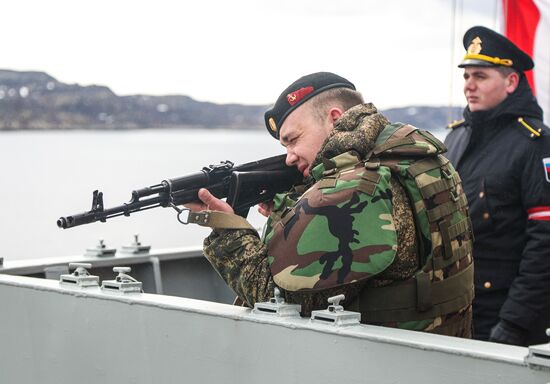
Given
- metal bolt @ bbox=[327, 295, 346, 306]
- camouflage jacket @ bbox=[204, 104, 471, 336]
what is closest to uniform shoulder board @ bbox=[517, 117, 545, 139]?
camouflage jacket @ bbox=[204, 104, 471, 336]

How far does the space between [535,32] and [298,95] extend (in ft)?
16.7

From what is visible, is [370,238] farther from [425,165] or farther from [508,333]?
[508,333]

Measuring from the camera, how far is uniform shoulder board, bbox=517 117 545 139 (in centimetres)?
460

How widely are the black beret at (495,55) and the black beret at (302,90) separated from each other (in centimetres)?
149

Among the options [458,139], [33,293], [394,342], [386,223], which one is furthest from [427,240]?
[458,139]

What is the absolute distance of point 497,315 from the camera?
181 inches

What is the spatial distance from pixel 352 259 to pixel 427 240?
32 centimetres

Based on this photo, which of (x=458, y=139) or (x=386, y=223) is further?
(x=458, y=139)

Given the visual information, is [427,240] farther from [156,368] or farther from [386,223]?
[156,368]

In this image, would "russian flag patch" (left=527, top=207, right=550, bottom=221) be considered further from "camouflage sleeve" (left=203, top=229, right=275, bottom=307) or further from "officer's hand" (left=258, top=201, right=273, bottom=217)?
"camouflage sleeve" (left=203, top=229, right=275, bottom=307)

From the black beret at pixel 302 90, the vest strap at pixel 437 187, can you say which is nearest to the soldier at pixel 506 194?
the black beret at pixel 302 90

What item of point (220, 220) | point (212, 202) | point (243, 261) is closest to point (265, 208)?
point (212, 202)

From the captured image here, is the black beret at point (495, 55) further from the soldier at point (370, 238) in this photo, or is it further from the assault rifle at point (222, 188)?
the soldier at point (370, 238)

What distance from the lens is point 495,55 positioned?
16.2 feet
